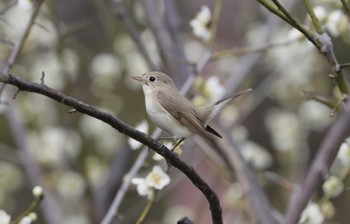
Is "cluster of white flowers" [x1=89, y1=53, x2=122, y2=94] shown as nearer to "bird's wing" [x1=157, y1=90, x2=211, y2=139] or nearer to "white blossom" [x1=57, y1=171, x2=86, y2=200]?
"white blossom" [x1=57, y1=171, x2=86, y2=200]

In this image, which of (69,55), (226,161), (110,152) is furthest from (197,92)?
Result: (110,152)

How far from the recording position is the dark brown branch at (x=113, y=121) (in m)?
1.19

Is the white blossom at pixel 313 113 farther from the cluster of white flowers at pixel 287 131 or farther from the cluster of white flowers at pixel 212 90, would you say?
the cluster of white flowers at pixel 212 90

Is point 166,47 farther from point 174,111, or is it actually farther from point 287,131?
point 287,131

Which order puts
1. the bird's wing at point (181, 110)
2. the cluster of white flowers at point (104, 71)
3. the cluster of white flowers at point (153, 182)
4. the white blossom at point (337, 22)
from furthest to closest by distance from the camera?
the cluster of white flowers at point (104, 71) < the white blossom at point (337, 22) < the bird's wing at point (181, 110) < the cluster of white flowers at point (153, 182)

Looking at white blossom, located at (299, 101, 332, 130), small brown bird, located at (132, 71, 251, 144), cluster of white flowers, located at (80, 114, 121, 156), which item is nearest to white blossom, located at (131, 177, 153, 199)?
small brown bird, located at (132, 71, 251, 144)

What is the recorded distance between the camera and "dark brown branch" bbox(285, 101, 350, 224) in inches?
59.9

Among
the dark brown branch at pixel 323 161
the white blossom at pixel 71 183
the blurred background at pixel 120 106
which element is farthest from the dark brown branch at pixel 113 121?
the white blossom at pixel 71 183

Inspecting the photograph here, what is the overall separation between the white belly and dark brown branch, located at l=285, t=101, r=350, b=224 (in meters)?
0.38

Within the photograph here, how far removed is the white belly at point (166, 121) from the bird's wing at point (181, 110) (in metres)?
0.01

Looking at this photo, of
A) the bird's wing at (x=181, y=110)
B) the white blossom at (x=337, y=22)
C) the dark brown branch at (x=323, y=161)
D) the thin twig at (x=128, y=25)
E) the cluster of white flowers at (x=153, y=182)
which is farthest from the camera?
the thin twig at (x=128, y=25)

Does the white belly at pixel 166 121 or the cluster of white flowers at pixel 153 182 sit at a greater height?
the white belly at pixel 166 121

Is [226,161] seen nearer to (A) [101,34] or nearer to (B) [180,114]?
(B) [180,114]

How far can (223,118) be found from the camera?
11.1 ft
